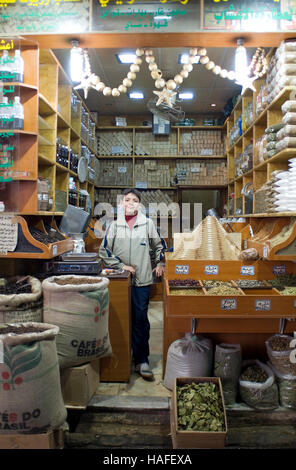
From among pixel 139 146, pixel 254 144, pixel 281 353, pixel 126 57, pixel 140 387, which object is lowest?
pixel 140 387

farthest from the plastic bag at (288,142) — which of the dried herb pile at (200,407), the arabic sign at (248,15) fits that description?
the dried herb pile at (200,407)

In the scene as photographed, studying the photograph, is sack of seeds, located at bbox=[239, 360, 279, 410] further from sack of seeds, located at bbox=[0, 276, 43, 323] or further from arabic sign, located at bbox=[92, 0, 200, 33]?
arabic sign, located at bbox=[92, 0, 200, 33]

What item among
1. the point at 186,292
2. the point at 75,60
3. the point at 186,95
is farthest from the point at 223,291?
the point at 186,95

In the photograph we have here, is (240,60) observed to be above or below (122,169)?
above

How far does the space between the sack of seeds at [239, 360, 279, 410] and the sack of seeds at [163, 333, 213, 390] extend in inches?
10.5

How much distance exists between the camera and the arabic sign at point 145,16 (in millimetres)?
2543

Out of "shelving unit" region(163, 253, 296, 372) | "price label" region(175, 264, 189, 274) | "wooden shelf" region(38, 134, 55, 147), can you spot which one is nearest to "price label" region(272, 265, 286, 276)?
"shelving unit" region(163, 253, 296, 372)

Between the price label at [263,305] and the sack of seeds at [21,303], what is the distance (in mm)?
1325

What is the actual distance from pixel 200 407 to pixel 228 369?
59 centimetres

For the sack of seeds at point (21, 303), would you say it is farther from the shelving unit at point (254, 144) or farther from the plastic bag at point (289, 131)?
the plastic bag at point (289, 131)

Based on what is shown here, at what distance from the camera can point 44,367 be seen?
173 centimetres

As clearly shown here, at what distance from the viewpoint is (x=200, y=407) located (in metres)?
2.01

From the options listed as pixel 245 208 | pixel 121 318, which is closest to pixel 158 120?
pixel 245 208

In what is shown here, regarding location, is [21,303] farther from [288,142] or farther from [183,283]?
[288,142]
